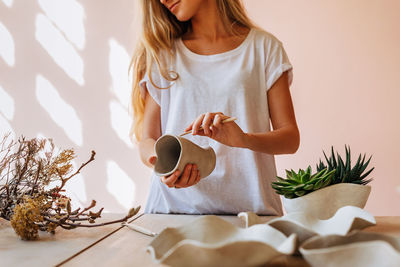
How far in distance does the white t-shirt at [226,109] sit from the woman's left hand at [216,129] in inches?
9.2

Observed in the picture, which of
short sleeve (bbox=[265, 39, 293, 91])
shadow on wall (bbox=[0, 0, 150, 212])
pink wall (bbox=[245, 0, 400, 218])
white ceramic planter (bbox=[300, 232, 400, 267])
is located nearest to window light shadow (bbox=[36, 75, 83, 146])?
shadow on wall (bbox=[0, 0, 150, 212])

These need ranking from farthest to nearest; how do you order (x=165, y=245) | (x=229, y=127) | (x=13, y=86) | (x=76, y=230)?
1. (x=13, y=86)
2. (x=229, y=127)
3. (x=76, y=230)
4. (x=165, y=245)

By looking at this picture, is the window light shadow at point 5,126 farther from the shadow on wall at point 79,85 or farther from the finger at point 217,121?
the finger at point 217,121

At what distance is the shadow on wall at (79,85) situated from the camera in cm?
297

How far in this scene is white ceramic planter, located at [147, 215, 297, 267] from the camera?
1.56 feet

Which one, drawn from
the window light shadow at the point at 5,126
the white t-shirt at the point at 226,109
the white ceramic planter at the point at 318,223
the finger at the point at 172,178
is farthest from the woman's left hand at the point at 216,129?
the window light shadow at the point at 5,126

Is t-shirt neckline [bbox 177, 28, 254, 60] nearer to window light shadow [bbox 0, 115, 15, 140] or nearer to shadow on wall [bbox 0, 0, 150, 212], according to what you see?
shadow on wall [bbox 0, 0, 150, 212]

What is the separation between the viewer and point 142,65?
156cm

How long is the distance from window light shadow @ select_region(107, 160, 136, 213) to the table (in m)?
1.96

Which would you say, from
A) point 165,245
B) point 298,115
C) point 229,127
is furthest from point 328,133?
point 165,245

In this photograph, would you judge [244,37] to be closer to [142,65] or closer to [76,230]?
[142,65]

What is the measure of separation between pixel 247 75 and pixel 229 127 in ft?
1.27

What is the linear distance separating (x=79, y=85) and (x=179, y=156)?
7.14 feet

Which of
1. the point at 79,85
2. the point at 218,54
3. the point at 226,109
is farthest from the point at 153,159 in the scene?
the point at 79,85
